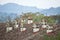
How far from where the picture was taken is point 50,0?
5.66ft

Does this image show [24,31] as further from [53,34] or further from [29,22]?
[53,34]

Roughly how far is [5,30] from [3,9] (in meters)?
0.28

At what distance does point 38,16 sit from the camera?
1662 mm

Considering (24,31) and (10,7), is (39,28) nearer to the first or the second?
(24,31)

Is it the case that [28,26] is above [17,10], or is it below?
below

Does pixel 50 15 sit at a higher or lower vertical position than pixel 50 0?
lower

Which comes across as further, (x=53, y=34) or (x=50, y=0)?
(x=50, y=0)

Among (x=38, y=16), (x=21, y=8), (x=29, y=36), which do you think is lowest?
(x=29, y=36)

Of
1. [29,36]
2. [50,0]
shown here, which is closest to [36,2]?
[50,0]

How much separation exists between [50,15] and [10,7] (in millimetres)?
548

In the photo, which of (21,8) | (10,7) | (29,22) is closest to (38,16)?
(29,22)

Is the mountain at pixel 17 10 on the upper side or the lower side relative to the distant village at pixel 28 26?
upper

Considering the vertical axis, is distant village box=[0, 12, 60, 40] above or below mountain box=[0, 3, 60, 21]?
below

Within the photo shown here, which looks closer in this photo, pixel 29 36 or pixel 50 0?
pixel 29 36
